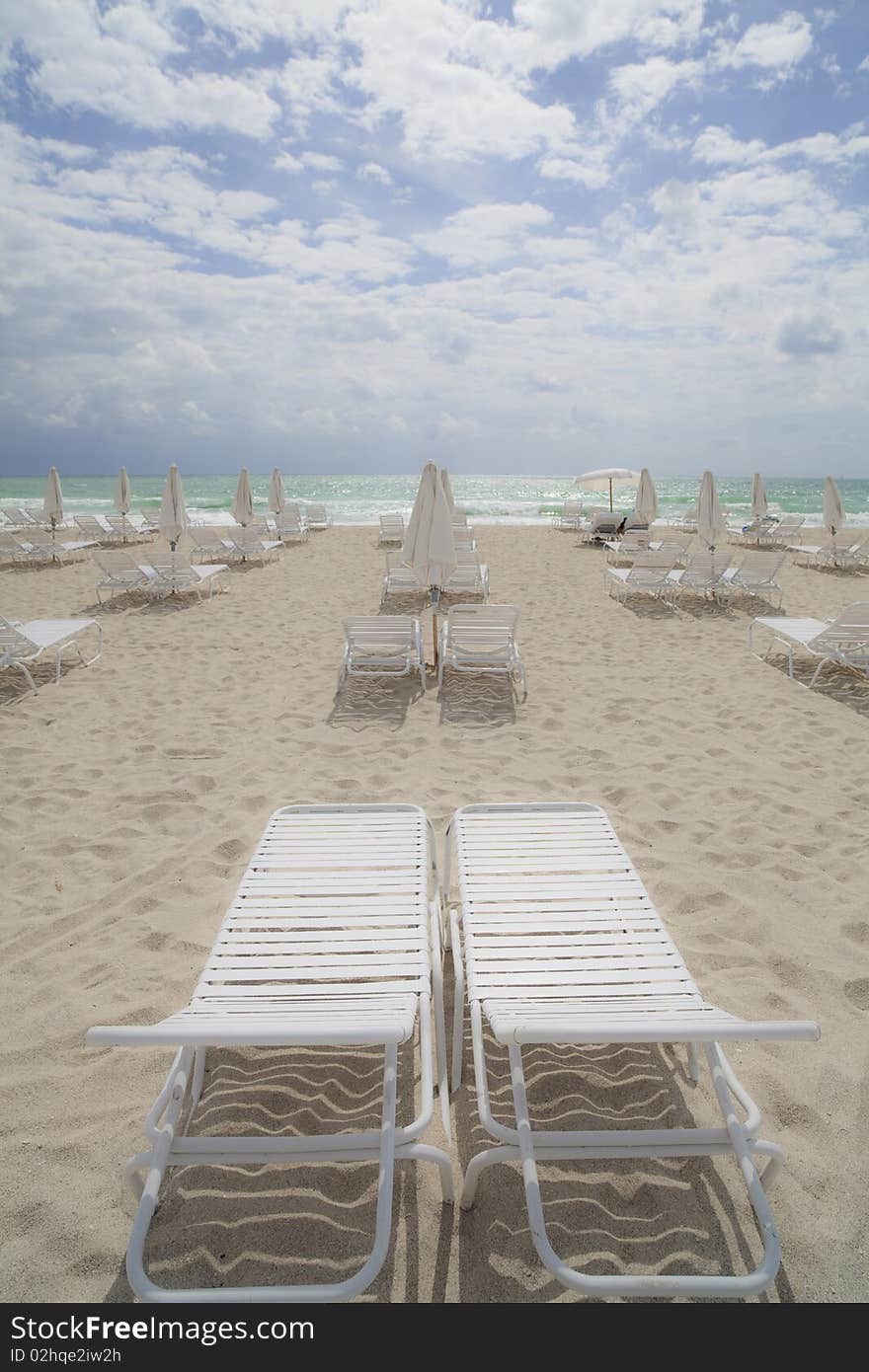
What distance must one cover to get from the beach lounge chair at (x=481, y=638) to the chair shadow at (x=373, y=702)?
0.37 meters

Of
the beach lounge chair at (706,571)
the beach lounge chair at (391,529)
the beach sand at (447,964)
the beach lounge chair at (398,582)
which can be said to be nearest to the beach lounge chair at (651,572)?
the beach lounge chair at (706,571)

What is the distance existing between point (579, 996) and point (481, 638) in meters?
4.81

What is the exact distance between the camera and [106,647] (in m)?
7.57

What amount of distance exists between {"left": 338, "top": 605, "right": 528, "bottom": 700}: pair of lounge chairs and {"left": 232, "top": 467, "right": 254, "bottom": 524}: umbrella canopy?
32.4ft

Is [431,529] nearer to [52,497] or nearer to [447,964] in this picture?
[447,964]

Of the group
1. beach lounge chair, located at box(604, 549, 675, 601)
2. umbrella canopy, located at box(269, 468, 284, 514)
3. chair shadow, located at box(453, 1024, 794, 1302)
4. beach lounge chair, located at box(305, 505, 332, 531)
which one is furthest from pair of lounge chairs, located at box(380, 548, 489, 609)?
beach lounge chair, located at box(305, 505, 332, 531)

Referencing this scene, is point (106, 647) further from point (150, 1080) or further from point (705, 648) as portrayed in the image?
point (705, 648)

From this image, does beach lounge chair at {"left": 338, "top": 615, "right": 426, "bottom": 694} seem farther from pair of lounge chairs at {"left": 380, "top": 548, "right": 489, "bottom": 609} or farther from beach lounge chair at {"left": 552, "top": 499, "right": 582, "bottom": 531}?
beach lounge chair at {"left": 552, "top": 499, "right": 582, "bottom": 531}

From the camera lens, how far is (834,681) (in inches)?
257

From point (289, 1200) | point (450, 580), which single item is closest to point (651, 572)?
point (450, 580)

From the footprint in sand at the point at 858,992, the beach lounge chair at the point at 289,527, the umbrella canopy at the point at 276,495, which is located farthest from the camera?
the umbrella canopy at the point at 276,495

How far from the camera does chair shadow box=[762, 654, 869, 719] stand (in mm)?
5988

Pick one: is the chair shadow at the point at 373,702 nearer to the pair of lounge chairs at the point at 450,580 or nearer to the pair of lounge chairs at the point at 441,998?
the pair of lounge chairs at the point at 441,998

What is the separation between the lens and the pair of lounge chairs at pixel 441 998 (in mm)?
1491
